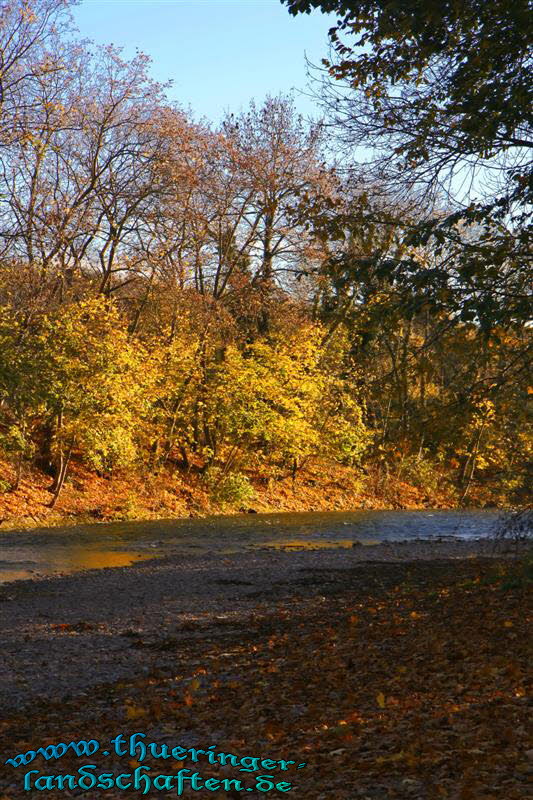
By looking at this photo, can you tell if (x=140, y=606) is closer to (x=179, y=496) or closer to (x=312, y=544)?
(x=312, y=544)

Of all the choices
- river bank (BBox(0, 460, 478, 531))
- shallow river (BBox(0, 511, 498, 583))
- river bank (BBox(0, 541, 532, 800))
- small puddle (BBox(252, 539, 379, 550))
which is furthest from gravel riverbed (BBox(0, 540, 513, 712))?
river bank (BBox(0, 460, 478, 531))

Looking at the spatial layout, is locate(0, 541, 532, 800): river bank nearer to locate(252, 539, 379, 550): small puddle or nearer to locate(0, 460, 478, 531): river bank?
locate(252, 539, 379, 550): small puddle

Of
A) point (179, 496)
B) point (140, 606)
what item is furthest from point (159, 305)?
point (140, 606)

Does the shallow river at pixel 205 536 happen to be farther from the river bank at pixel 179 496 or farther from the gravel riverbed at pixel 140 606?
the gravel riverbed at pixel 140 606

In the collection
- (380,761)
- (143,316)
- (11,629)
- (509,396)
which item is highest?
(143,316)

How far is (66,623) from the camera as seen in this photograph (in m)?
12.3

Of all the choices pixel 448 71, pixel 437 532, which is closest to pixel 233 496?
pixel 437 532

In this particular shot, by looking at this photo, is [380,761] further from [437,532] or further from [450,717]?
[437,532]

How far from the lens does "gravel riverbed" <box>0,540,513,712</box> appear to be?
9539mm

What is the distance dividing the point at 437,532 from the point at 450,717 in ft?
73.3

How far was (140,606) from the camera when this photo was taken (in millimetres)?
13656

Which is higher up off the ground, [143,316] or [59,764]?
[143,316]

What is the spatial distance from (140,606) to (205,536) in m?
11.2

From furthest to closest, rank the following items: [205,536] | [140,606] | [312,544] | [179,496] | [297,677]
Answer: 1. [179,496]
2. [205,536]
3. [312,544]
4. [140,606]
5. [297,677]
